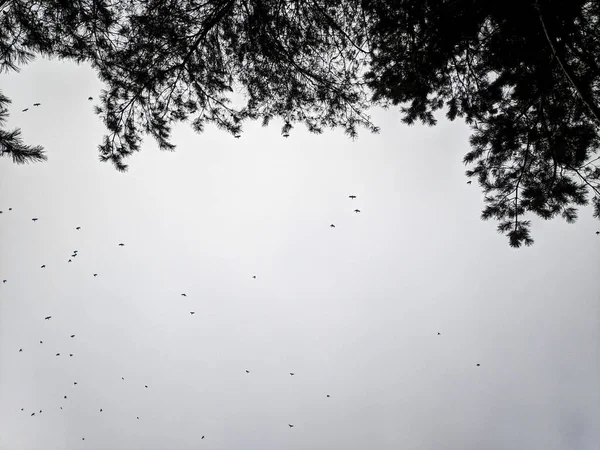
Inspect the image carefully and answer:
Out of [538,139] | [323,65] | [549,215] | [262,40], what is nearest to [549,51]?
[538,139]

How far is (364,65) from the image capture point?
15.6 ft

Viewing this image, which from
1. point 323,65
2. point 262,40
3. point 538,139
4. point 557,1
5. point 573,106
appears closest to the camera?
point 557,1

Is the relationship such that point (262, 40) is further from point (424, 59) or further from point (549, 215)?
point (549, 215)

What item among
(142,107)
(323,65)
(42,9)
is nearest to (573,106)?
(323,65)

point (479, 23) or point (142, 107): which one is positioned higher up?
point (479, 23)

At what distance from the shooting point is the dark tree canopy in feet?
11.6

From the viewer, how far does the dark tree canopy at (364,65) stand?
352cm

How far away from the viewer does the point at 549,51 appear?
11.4 feet

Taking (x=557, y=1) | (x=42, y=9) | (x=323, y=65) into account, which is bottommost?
(x=42, y=9)

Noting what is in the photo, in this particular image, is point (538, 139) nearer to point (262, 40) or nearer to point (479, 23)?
point (479, 23)

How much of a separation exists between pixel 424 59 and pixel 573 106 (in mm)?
2141

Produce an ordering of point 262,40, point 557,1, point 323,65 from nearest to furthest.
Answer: point 557,1 < point 262,40 < point 323,65

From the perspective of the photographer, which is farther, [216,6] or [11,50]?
[216,6]

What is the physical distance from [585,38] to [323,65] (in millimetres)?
3538
